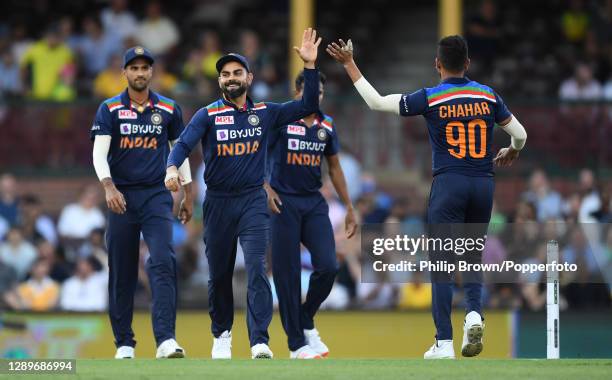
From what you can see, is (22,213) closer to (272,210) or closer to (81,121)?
(81,121)

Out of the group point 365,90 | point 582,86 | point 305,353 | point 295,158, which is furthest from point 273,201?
point 582,86

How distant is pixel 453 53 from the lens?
1046cm

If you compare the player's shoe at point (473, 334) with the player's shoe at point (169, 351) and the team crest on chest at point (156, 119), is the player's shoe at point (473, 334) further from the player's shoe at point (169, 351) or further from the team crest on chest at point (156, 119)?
the team crest on chest at point (156, 119)

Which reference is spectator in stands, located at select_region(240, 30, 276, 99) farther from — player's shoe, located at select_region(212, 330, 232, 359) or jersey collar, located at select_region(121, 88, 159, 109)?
player's shoe, located at select_region(212, 330, 232, 359)

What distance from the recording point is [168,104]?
1161 centimetres

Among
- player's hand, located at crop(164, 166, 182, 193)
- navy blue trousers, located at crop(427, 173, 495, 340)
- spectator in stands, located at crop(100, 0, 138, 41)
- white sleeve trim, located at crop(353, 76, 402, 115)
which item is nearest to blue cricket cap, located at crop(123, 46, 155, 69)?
player's hand, located at crop(164, 166, 182, 193)

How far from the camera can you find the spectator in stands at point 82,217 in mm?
17266

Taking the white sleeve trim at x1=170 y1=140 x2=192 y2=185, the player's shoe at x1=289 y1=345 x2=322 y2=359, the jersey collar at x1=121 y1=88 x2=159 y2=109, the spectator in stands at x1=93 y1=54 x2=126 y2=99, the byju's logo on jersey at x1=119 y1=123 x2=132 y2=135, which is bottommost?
the player's shoe at x1=289 y1=345 x2=322 y2=359

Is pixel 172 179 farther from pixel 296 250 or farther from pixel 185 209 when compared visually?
pixel 296 250

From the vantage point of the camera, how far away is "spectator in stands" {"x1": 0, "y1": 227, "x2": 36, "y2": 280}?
1691cm

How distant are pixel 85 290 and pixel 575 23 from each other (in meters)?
8.78

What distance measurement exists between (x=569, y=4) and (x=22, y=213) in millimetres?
9115

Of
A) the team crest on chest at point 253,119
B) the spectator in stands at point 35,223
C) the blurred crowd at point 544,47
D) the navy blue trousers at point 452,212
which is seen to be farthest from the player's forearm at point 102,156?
the blurred crowd at point 544,47

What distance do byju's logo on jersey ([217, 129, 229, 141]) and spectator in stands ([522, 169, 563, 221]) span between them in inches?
260
